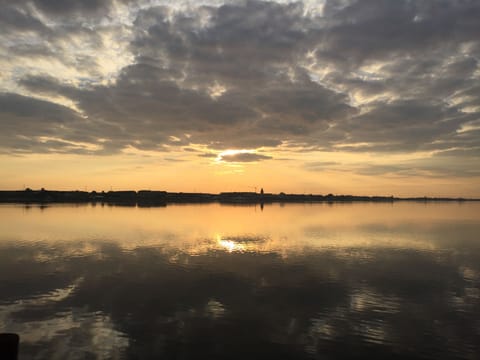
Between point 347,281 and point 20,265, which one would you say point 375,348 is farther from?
point 20,265

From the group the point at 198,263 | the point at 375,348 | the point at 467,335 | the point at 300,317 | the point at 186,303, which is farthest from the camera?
the point at 198,263

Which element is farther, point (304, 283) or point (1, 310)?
point (304, 283)

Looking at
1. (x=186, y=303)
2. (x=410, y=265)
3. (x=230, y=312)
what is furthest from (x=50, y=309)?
(x=410, y=265)

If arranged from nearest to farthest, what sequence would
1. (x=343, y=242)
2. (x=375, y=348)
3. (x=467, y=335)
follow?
(x=375, y=348) < (x=467, y=335) < (x=343, y=242)

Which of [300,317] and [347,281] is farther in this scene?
[347,281]

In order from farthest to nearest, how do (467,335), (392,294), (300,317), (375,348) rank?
(392,294) < (300,317) < (467,335) < (375,348)

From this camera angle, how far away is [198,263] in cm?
3966

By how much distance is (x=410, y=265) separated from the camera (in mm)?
39844

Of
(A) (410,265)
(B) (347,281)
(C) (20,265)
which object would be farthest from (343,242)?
(C) (20,265)

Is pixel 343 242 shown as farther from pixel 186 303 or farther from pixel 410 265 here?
pixel 186 303

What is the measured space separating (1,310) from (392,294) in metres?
28.4

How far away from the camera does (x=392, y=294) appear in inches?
1101

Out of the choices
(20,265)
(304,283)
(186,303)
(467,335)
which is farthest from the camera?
(20,265)

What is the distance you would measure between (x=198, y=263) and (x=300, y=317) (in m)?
19.3
